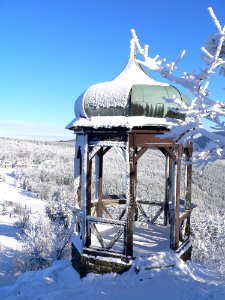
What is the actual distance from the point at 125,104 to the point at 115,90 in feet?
1.54

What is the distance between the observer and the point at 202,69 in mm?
4137

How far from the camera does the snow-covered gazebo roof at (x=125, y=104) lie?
835cm

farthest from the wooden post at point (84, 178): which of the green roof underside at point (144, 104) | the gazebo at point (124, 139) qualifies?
the green roof underside at point (144, 104)

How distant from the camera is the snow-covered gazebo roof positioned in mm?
8352

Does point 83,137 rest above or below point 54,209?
above

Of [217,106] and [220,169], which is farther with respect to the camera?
[220,169]

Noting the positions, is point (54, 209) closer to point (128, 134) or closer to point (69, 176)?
point (128, 134)

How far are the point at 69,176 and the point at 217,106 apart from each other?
102 m

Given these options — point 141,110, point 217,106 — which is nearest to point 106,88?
point 141,110

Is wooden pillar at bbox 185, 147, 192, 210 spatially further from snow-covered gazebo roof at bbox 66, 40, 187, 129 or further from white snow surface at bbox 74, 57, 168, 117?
white snow surface at bbox 74, 57, 168, 117

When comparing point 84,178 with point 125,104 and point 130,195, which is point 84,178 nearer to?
point 130,195

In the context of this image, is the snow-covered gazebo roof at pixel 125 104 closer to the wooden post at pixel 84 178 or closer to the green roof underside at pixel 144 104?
the green roof underside at pixel 144 104

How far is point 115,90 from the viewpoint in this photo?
848cm

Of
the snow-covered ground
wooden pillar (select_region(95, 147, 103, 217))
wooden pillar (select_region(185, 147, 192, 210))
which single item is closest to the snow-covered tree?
the snow-covered ground
